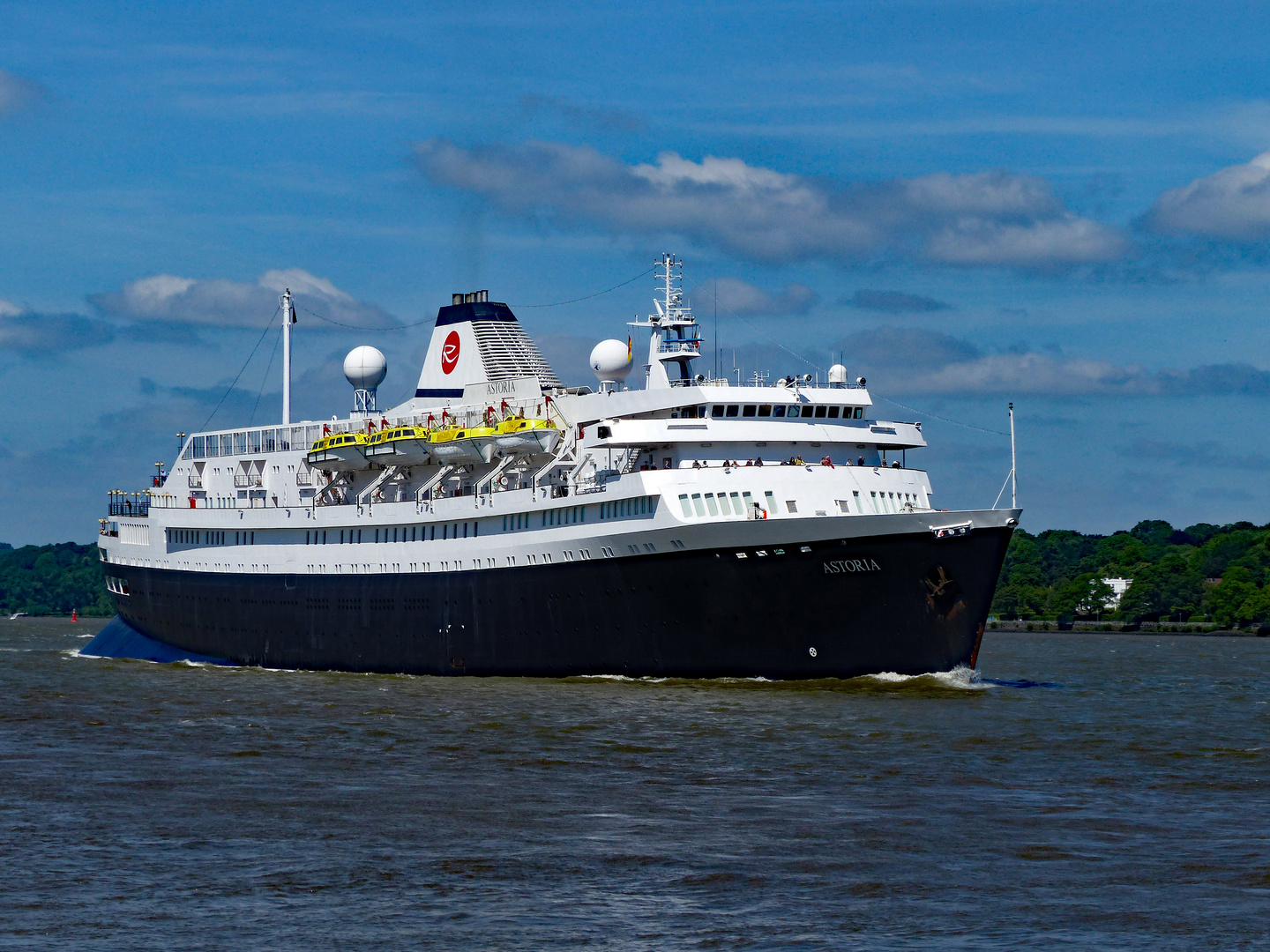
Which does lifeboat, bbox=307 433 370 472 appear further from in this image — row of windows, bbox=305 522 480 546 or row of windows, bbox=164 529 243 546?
row of windows, bbox=164 529 243 546

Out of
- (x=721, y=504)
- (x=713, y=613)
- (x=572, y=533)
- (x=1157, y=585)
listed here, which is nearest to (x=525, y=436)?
(x=572, y=533)

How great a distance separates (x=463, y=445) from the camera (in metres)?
54.7

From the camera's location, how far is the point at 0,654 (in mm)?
82500

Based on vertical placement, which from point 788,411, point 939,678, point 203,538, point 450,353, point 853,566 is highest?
point 450,353

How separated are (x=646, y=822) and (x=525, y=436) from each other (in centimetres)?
2924

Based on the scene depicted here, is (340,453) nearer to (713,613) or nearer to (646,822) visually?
(713,613)

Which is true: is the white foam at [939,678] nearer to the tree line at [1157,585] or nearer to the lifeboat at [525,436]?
the lifeboat at [525,436]

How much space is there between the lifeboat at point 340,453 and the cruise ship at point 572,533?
127 mm

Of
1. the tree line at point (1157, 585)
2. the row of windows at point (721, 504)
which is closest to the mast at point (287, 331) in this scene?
the row of windows at point (721, 504)

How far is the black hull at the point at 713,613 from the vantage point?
140ft

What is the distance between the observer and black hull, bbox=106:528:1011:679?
140 feet

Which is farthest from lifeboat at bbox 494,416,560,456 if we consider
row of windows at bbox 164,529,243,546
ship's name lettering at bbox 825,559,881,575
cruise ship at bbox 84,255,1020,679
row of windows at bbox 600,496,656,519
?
row of windows at bbox 164,529,243,546

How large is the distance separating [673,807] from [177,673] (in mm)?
39701

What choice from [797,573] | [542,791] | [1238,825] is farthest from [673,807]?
[797,573]
